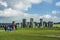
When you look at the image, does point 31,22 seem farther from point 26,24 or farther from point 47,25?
point 47,25

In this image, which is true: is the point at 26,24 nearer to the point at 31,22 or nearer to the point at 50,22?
the point at 31,22

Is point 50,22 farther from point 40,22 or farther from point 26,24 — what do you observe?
point 26,24

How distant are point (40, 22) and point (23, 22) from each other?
14133mm

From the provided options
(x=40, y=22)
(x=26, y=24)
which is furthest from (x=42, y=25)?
(x=26, y=24)

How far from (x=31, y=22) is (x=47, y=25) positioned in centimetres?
1766

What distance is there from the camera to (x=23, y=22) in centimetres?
15500

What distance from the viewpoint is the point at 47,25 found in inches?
6334

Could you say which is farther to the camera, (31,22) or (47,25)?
(47,25)

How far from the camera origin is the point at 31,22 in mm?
150125

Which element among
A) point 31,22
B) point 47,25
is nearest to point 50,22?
point 47,25

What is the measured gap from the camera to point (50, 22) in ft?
524

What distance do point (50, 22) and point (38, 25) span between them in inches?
414

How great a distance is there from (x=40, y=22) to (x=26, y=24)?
38.6 ft

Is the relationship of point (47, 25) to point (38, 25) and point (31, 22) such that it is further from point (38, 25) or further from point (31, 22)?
point (31, 22)
